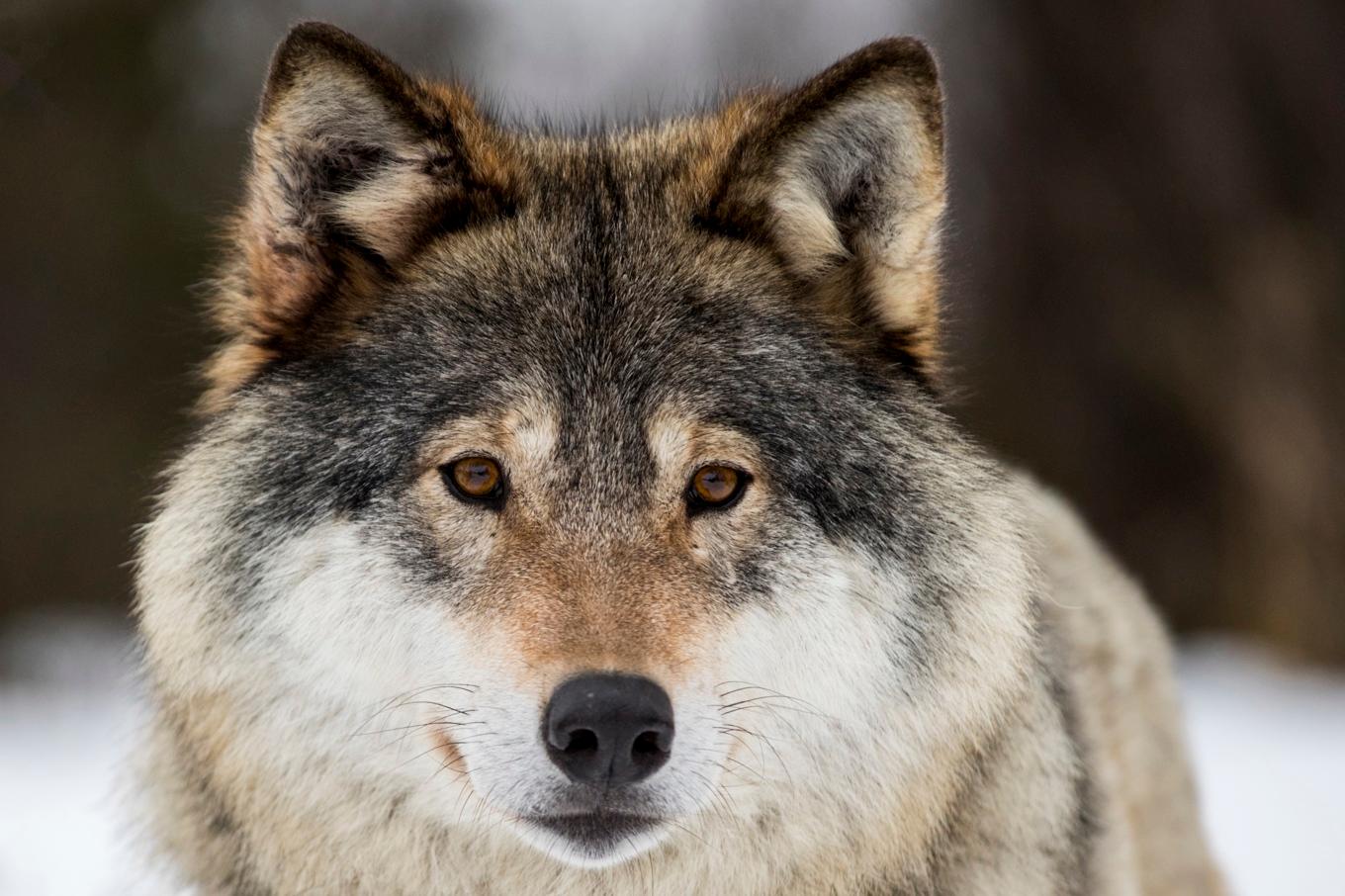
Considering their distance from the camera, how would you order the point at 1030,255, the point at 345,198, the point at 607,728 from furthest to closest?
the point at 1030,255 < the point at 345,198 < the point at 607,728

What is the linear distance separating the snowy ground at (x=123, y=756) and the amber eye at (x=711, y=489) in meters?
1.73

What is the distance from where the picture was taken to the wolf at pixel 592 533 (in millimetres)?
2793

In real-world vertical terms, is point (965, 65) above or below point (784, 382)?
above

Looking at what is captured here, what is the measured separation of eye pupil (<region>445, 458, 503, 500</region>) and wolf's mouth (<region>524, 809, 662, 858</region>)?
648 millimetres

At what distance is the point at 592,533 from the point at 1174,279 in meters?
7.74

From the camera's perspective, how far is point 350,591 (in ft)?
9.56

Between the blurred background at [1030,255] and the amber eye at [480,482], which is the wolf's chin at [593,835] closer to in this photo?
the amber eye at [480,482]

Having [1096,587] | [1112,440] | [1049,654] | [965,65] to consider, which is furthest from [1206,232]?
[1049,654]

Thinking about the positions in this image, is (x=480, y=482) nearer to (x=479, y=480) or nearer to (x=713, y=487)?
(x=479, y=480)

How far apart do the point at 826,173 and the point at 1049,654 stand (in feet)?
4.52

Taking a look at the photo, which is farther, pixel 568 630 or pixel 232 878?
pixel 232 878

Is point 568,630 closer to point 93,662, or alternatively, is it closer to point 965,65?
point 93,662

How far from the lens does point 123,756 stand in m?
4.16

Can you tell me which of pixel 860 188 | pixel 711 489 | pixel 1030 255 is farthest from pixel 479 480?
pixel 1030 255
